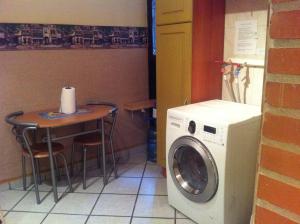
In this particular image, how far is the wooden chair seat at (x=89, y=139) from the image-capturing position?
8.58ft

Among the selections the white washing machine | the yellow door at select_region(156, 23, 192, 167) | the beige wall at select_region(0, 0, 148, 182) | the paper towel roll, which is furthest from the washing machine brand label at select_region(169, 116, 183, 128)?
the beige wall at select_region(0, 0, 148, 182)

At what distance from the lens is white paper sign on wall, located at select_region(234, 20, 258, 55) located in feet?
7.18

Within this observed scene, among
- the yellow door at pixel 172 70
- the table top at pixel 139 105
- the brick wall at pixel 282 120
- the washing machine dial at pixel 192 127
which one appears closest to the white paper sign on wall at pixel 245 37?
the yellow door at pixel 172 70

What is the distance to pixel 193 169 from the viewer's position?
2.07m

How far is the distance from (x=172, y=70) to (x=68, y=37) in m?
1.05

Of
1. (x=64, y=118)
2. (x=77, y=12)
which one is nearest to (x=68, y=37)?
(x=77, y=12)

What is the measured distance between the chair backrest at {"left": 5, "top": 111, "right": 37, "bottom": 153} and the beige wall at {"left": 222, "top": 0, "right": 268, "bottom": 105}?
1.71 metres

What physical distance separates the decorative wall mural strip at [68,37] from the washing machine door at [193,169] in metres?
1.43

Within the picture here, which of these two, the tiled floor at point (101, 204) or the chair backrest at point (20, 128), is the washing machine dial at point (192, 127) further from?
the chair backrest at point (20, 128)

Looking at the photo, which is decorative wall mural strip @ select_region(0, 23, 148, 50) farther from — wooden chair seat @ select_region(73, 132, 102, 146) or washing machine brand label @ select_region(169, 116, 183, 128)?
washing machine brand label @ select_region(169, 116, 183, 128)

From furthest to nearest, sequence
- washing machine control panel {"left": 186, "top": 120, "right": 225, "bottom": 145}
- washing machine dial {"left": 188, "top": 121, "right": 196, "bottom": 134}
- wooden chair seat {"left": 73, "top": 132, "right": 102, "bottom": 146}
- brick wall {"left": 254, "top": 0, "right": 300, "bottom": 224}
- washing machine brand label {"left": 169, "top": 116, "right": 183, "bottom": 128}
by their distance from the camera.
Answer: wooden chair seat {"left": 73, "top": 132, "right": 102, "bottom": 146} < washing machine brand label {"left": 169, "top": 116, "right": 183, "bottom": 128} < washing machine dial {"left": 188, "top": 121, "right": 196, "bottom": 134} < washing machine control panel {"left": 186, "top": 120, "right": 225, "bottom": 145} < brick wall {"left": 254, "top": 0, "right": 300, "bottom": 224}

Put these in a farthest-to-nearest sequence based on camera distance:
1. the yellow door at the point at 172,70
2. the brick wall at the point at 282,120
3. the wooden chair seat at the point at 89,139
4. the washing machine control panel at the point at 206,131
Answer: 1. the wooden chair seat at the point at 89,139
2. the yellow door at the point at 172,70
3. the washing machine control panel at the point at 206,131
4. the brick wall at the point at 282,120

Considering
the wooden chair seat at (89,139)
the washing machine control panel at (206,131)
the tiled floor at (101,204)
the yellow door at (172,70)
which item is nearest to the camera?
the washing machine control panel at (206,131)

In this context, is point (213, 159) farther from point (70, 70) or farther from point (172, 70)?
point (70, 70)
